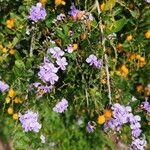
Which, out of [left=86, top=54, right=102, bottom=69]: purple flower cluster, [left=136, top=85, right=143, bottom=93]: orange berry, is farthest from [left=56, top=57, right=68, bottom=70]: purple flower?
[left=136, top=85, right=143, bottom=93]: orange berry

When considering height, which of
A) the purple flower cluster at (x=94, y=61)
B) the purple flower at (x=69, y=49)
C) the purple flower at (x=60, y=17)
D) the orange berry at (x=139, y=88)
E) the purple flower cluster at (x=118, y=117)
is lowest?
the orange berry at (x=139, y=88)

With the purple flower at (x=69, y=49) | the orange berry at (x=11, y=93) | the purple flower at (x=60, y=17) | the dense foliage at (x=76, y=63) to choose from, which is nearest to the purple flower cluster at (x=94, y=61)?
the dense foliage at (x=76, y=63)

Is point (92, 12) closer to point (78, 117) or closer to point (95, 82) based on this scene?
point (95, 82)

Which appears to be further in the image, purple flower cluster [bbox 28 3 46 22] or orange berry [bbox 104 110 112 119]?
purple flower cluster [bbox 28 3 46 22]

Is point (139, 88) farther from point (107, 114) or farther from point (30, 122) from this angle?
point (30, 122)

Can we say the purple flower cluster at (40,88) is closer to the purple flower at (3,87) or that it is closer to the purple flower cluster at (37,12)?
the purple flower at (3,87)

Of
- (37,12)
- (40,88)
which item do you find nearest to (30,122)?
(40,88)

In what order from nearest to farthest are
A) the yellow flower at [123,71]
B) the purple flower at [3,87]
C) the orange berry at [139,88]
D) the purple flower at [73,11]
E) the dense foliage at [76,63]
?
the dense foliage at [76,63], the purple flower at [3,87], the purple flower at [73,11], the yellow flower at [123,71], the orange berry at [139,88]

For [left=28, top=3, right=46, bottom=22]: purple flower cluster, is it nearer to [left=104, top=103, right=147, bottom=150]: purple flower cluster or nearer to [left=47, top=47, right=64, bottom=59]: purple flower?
[left=47, top=47, right=64, bottom=59]: purple flower
